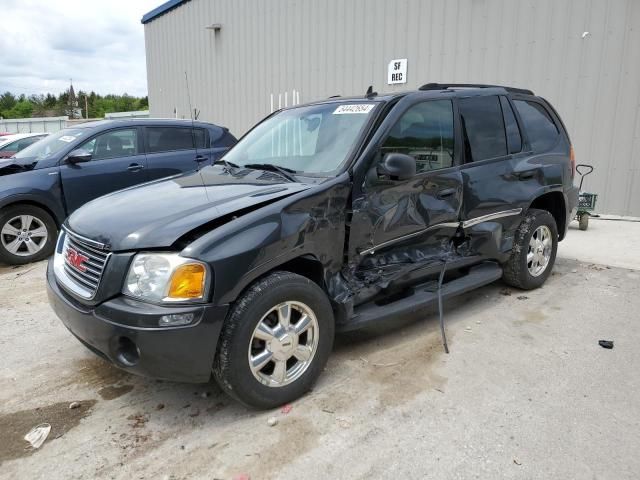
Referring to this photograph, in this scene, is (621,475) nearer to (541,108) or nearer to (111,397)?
(111,397)

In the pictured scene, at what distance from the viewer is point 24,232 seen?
19.8ft

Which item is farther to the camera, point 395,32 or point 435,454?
point 395,32

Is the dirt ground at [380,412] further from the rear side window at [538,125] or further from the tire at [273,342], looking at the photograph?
the rear side window at [538,125]

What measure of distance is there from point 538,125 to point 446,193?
66.8 inches

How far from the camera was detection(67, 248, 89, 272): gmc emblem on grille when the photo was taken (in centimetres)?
281

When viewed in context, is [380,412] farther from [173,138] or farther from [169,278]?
[173,138]

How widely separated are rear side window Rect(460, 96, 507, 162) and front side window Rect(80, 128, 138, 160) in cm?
467

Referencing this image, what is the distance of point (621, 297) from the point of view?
185 inches

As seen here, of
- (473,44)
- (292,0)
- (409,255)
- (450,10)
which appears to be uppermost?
(292,0)

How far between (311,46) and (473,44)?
454 centimetres

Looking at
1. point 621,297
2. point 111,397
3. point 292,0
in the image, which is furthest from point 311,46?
point 111,397

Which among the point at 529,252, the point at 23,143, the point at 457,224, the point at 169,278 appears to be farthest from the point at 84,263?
the point at 23,143

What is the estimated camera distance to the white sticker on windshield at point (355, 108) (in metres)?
3.54

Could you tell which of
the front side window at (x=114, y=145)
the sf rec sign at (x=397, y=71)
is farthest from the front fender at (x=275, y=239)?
the sf rec sign at (x=397, y=71)
